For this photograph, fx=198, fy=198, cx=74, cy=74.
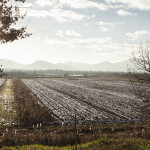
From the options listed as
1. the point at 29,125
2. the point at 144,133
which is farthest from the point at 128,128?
the point at 29,125

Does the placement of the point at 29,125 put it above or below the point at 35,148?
below

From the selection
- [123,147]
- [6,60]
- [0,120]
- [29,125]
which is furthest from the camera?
[0,120]

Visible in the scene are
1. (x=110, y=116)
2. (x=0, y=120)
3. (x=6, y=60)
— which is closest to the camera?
(x=6, y=60)

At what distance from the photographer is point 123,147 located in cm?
830

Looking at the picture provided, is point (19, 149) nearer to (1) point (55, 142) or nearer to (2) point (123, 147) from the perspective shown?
(1) point (55, 142)

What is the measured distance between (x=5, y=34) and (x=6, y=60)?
5.04 ft

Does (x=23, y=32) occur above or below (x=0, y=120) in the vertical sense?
above

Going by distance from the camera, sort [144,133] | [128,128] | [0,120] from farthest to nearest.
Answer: [0,120] < [128,128] < [144,133]

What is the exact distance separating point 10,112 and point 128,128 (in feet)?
39.8

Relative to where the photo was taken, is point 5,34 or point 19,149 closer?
point 19,149

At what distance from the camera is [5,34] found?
968 cm

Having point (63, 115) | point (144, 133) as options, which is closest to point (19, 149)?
point (144, 133)

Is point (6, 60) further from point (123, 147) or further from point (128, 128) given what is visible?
point (128, 128)

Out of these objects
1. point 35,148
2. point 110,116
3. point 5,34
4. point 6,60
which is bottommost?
point 110,116
